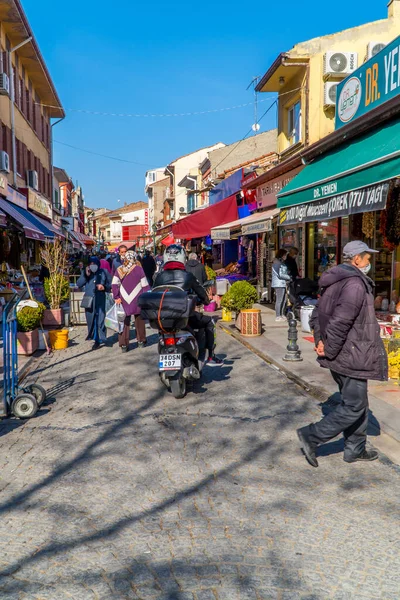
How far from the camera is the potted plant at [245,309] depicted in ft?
36.1

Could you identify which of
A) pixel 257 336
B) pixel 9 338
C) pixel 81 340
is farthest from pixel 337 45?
pixel 9 338

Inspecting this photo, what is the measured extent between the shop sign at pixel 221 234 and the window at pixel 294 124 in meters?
3.33

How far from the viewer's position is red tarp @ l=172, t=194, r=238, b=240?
1823cm

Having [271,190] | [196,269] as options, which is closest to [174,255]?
[196,269]

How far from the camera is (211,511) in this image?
371 centimetres

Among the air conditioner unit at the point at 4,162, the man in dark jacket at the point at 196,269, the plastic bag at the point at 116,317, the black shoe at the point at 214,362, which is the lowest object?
the black shoe at the point at 214,362

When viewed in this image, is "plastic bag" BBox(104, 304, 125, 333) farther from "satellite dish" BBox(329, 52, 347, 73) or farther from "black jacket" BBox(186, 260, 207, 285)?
"satellite dish" BBox(329, 52, 347, 73)

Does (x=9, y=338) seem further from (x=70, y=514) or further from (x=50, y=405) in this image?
(x=70, y=514)

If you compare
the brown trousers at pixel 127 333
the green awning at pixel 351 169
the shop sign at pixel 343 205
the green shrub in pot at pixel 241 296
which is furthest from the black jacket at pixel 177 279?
the green shrub in pot at pixel 241 296

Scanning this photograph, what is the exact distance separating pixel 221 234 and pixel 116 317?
309 inches

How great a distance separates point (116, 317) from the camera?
379 inches

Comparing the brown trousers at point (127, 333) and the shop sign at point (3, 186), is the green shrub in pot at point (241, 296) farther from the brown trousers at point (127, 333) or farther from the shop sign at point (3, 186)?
the shop sign at point (3, 186)

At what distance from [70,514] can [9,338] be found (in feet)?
9.89

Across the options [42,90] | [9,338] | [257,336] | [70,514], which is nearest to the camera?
[70,514]
